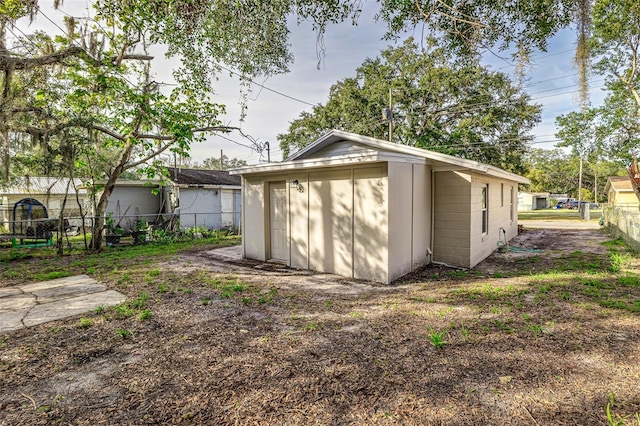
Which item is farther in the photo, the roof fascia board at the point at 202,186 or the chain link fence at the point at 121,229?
the roof fascia board at the point at 202,186

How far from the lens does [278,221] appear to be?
799 cm

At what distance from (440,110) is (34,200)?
21.9m

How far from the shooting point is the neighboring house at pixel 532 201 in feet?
144

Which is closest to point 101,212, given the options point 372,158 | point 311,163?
point 311,163

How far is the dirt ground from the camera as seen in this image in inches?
91.7

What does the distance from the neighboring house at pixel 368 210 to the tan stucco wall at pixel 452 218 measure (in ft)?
0.07

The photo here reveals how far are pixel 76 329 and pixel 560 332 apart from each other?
19.3ft

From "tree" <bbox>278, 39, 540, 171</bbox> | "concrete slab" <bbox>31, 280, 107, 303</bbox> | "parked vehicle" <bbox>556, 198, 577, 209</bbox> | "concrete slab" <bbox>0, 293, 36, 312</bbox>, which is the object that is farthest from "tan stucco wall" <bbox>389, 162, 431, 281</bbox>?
"parked vehicle" <bbox>556, 198, 577, 209</bbox>

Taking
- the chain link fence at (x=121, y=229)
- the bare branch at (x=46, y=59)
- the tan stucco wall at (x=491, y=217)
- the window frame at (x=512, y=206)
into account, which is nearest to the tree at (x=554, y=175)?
the window frame at (x=512, y=206)

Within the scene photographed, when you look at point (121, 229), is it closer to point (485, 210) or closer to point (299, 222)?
point (299, 222)

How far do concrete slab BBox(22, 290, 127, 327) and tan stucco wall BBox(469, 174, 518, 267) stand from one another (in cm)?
718

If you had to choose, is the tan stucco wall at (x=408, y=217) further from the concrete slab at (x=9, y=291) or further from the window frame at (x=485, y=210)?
the concrete slab at (x=9, y=291)

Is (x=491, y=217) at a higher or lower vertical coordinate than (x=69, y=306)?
higher

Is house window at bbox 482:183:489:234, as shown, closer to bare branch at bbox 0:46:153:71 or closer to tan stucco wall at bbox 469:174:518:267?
tan stucco wall at bbox 469:174:518:267
